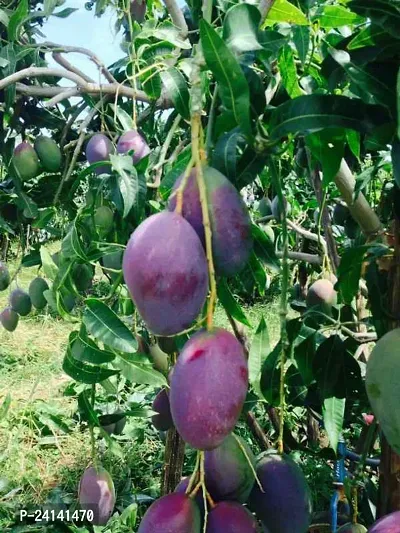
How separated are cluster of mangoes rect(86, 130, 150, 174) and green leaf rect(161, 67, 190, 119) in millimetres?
376

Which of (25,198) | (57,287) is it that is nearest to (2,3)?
(25,198)

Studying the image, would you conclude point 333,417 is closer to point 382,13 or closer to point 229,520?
point 229,520

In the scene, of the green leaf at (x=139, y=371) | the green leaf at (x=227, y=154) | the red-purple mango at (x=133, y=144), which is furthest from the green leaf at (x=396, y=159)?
the red-purple mango at (x=133, y=144)

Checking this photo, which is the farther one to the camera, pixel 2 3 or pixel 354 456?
pixel 2 3

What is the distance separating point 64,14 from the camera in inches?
62.5

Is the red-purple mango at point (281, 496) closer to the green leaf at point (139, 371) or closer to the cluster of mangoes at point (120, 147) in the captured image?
the green leaf at point (139, 371)

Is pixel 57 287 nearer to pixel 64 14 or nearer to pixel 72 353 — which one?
pixel 72 353

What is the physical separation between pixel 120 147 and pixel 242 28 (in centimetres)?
67

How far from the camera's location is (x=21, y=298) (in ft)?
6.51

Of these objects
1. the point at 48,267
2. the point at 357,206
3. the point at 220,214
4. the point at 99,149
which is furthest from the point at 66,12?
the point at 220,214

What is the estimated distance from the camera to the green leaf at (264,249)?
0.78 meters

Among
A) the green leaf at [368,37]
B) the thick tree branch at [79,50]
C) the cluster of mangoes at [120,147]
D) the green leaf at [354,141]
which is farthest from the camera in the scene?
the thick tree branch at [79,50]

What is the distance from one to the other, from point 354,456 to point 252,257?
0.59 meters

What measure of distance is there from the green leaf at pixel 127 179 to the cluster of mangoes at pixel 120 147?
0.16 meters
